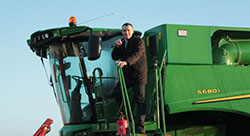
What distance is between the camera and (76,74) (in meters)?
7.48

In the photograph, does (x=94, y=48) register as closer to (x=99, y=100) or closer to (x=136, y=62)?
(x=136, y=62)

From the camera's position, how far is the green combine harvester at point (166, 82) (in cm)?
703

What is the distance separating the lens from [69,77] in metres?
7.59

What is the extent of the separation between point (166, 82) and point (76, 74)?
5.55 feet

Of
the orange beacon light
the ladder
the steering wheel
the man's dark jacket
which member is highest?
the orange beacon light

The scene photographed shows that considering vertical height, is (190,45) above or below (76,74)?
above

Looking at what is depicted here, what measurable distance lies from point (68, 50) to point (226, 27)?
10.1 ft

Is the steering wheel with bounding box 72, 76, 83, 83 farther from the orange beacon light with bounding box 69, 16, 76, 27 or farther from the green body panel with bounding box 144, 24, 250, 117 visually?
the green body panel with bounding box 144, 24, 250, 117

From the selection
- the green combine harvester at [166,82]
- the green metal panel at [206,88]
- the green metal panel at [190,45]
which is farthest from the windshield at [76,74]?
the green metal panel at [206,88]

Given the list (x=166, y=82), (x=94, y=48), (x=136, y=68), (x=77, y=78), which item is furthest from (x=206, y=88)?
(x=77, y=78)

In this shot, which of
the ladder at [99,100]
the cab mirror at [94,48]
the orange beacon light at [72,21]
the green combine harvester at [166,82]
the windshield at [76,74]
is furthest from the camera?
the orange beacon light at [72,21]

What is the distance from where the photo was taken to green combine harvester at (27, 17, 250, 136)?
7.03 metres

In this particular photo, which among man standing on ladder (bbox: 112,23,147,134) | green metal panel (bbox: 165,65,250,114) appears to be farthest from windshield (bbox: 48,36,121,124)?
green metal panel (bbox: 165,65,250,114)

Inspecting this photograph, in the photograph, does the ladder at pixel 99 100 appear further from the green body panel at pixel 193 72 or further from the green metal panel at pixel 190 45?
the green metal panel at pixel 190 45
